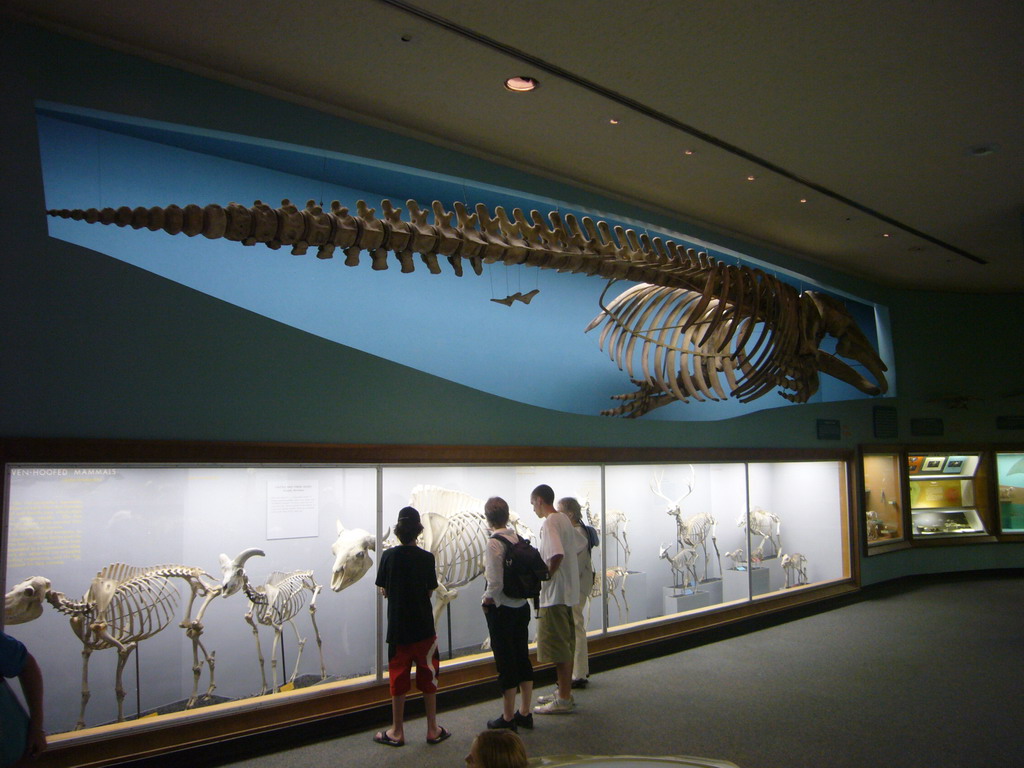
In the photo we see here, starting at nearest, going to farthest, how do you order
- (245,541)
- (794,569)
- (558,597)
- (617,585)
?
(245,541) → (558,597) → (617,585) → (794,569)

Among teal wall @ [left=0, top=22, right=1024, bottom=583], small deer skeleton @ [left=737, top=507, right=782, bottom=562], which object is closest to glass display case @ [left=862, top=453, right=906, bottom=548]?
small deer skeleton @ [left=737, top=507, right=782, bottom=562]

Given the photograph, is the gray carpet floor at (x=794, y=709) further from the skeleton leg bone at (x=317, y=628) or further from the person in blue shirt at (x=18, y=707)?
the person in blue shirt at (x=18, y=707)

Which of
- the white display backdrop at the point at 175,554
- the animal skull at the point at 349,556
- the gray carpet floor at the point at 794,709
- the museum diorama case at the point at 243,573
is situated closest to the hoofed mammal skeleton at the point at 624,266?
the museum diorama case at the point at 243,573

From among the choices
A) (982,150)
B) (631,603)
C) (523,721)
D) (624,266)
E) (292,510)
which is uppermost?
(982,150)

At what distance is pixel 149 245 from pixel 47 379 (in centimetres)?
109

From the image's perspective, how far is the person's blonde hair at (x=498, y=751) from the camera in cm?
193

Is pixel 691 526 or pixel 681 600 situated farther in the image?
pixel 691 526

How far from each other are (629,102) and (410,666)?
427 centimetres

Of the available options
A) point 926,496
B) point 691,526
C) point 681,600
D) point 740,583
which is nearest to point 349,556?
point 681,600

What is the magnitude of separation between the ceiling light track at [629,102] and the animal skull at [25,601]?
3742 millimetres

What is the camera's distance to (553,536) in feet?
16.4

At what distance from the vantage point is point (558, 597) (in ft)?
16.5

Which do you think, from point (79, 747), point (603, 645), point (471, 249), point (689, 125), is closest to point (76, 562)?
point (79, 747)

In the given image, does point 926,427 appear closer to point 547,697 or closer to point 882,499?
point 882,499
